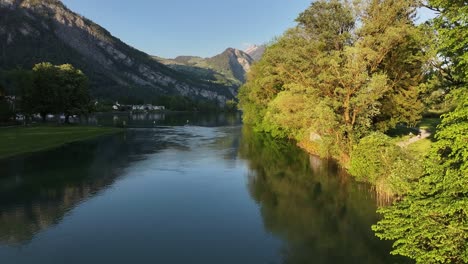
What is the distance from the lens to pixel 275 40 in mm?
92938

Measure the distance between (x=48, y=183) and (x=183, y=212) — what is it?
18.6 metres

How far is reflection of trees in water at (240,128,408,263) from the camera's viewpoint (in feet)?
76.5

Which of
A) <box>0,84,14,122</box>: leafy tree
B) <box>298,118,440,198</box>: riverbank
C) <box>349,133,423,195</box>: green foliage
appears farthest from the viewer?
<box>0,84,14,122</box>: leafy tree

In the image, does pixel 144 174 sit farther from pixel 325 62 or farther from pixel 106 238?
pixel 325 62

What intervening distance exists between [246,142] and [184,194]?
1909 inches

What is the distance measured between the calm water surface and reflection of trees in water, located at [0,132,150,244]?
10 cm

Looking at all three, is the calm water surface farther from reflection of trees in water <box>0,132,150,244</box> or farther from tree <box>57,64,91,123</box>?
tree <box>57,64,91,123</box>

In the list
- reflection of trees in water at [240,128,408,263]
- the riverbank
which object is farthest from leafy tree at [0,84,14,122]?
the riverbank

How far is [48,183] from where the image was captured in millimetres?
41031

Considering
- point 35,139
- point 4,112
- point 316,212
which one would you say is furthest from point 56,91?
point 316,212

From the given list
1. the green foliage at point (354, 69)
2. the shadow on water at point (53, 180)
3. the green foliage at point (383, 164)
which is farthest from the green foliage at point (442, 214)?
the green foliage at point (354, 69)

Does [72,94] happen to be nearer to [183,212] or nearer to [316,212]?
[183,212]

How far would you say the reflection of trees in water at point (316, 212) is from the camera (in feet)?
76.5

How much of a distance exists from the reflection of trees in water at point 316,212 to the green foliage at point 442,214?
16.7 feet
